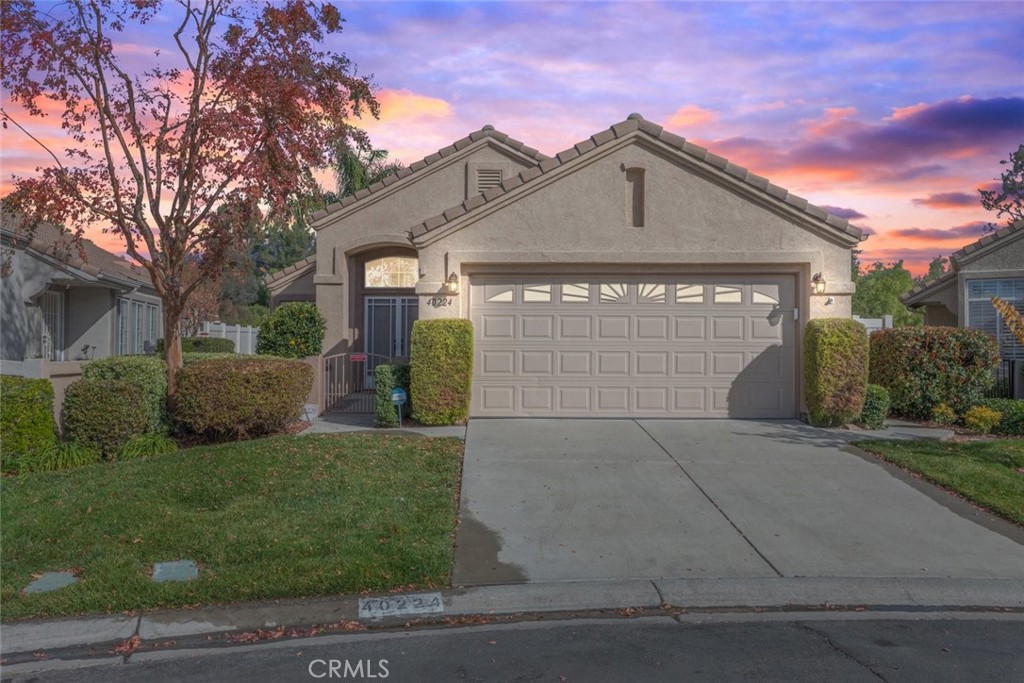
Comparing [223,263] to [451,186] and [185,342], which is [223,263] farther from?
[185,342]

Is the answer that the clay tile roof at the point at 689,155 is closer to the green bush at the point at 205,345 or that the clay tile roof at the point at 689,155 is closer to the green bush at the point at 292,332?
the green bush at the point at 292,332

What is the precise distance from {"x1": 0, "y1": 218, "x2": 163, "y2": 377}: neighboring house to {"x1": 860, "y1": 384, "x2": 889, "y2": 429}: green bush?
11.6 meters

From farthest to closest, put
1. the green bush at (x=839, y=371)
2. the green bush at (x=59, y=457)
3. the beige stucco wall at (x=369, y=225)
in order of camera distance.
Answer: the beige stucco wall at (x=369, y=225) < the green bush at (x=839, y=371) < the green bush at (x=59, y=457)

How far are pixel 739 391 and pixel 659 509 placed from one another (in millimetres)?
5171

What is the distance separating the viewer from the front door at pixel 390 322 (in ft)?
63.2

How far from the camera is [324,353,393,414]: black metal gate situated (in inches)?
587

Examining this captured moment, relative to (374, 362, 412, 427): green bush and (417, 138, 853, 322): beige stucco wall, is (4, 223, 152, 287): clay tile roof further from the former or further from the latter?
(417, 138, 853, 322): beige stucco wall

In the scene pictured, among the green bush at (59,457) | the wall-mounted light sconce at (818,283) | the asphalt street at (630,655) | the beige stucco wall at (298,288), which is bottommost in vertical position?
the asphalt street at (630,655)

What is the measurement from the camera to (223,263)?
41.4 feet

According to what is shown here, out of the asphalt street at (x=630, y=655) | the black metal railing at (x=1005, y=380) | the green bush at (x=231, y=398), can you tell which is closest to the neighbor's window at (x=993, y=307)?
the black metal railing at (x=1005, y=380)

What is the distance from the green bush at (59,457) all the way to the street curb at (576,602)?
471 cm

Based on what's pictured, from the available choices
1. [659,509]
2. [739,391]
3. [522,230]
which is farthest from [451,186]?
[659,509]

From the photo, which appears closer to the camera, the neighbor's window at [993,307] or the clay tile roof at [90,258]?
the clay tile roof at [90,258]

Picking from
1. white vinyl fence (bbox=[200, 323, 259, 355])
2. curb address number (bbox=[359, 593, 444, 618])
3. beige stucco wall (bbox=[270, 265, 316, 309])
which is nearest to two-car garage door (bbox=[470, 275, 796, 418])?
curb address number (bbox=[359, 593, 444, 618])
